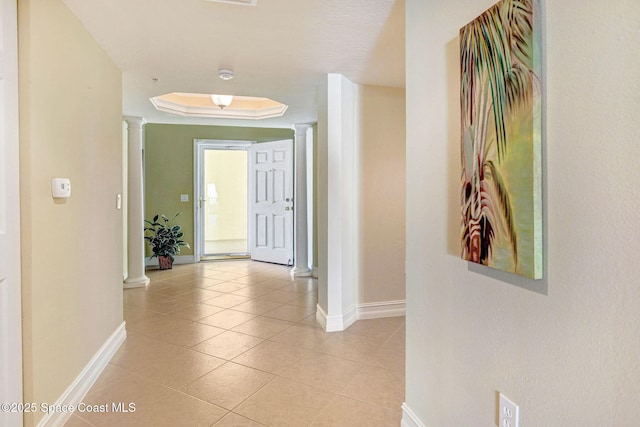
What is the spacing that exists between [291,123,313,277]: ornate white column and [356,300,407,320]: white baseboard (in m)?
1.91

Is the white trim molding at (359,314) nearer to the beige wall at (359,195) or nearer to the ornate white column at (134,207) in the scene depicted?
the beige wall at (359,195)

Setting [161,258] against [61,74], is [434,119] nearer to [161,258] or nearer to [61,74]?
[61,74]

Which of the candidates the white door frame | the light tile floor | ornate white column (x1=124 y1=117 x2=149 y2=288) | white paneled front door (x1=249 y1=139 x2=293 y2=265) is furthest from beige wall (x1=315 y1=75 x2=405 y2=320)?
the white door frame

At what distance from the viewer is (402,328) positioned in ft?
10.2

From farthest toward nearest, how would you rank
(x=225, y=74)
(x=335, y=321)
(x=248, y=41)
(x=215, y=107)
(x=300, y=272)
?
(x=300, y=272)
(x=215, y=107)
(x=335, y=321)
(x=225, y=74)
(x=248, y=41)

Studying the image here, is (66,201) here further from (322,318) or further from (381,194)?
(381,194)

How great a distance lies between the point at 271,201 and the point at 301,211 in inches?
36.3

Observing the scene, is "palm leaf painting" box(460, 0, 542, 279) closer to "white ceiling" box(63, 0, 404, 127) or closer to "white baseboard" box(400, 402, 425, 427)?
"white baseboard" box(400, 402, 425, 427)

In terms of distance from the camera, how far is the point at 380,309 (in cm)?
341

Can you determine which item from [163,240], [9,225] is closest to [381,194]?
[9,225]

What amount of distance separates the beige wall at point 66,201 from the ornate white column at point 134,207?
6.83ft

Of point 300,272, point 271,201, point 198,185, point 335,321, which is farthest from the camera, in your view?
point 198,185

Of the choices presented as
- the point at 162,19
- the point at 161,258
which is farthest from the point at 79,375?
the point at 161,258

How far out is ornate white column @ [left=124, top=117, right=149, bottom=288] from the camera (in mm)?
4539
